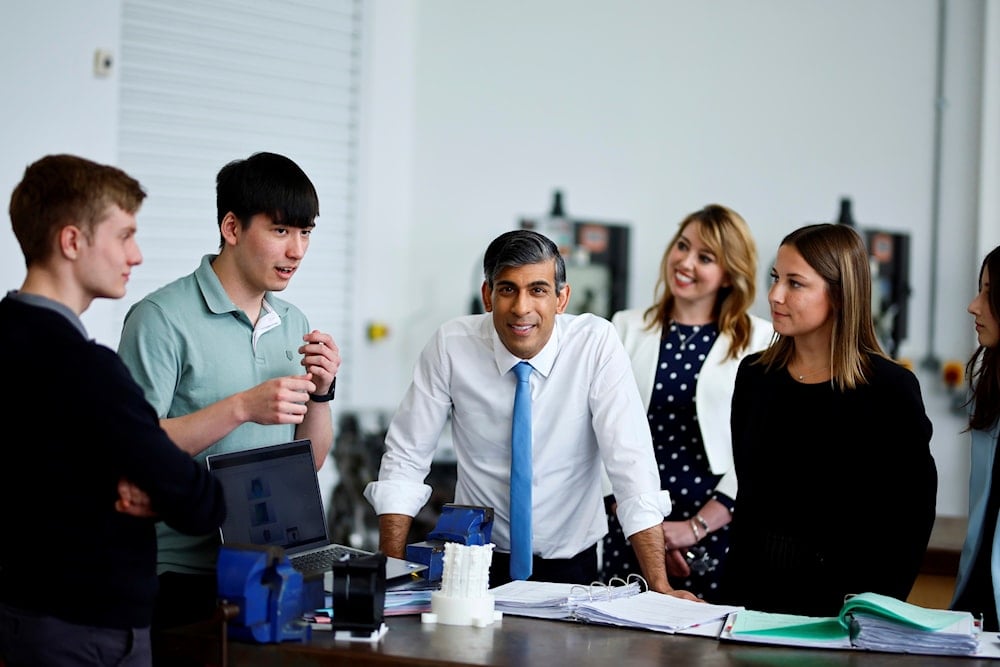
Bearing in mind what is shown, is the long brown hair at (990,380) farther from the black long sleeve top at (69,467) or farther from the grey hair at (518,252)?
the black long sleeve top at (69,467)

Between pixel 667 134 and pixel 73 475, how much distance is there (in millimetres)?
3987

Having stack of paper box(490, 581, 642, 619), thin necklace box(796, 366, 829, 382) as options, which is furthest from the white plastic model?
thin necklace box(796, 366, 829, 382)

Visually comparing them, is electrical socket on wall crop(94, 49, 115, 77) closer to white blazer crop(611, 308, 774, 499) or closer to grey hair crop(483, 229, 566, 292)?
grey hair crop(483, 229, 566, 292)

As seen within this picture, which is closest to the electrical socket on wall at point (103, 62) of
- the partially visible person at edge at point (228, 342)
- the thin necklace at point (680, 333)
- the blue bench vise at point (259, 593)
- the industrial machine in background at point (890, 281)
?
the partially visible person at edge at point (228, 342)

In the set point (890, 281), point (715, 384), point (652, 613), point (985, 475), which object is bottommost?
point (652, 613)

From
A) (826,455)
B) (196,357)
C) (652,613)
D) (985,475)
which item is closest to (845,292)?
(826,455)

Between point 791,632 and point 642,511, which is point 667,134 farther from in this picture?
point 791,632

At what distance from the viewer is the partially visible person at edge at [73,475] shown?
1679 millimetres

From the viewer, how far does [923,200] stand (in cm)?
527

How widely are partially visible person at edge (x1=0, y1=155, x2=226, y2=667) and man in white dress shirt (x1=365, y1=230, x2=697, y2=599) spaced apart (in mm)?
850

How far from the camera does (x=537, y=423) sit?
2605 millimetres

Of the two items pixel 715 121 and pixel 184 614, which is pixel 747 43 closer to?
pixel 715 121

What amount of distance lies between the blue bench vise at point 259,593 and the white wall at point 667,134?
9.83 feet

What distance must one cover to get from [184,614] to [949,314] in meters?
4.24
